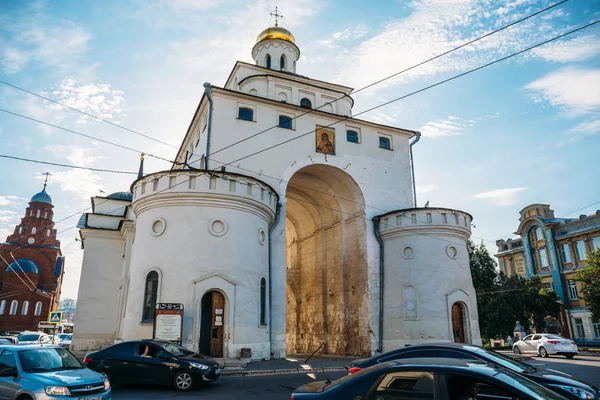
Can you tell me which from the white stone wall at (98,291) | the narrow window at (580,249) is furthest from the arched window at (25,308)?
the narrow window at (580,249)

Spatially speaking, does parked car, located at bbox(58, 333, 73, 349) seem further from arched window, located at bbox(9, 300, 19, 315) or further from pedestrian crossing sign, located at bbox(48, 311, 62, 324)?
arched window, located at bbox(9, 300, 19, 315)

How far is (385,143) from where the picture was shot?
2511 cm

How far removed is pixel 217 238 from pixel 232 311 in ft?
9.70

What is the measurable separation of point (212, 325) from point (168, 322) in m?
2.13

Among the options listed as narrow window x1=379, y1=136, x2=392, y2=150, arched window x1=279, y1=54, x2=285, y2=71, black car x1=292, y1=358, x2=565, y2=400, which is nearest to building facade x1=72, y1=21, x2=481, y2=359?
narrow window x1=379, y1=136, x2=392, y2=150

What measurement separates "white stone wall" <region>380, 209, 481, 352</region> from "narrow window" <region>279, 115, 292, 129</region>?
7.56 m

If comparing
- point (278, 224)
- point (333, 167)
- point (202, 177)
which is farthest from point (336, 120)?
point (202, 177)

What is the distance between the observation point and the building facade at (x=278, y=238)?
1599 centimetres

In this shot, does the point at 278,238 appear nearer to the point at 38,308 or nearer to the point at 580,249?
the point at 580,249

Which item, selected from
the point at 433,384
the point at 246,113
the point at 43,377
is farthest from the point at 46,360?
the point at 246,113

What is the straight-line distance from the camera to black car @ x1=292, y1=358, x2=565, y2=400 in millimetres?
4020

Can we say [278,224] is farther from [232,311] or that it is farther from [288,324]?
[288,324]

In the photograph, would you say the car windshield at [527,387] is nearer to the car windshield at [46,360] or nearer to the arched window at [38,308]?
the car windshield at [46,360]

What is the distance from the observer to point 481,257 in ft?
122
